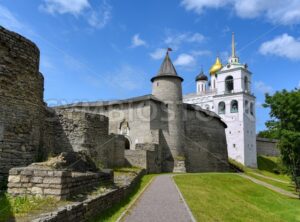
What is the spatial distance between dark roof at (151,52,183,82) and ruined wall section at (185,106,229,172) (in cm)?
611

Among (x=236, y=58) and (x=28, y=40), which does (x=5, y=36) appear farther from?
(x=236, y=58)

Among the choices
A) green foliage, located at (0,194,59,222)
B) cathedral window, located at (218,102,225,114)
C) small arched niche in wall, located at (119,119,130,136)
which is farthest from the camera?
cathedral window, located at (218,102,225,114)

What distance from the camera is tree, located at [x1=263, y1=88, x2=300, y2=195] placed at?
82.1 ft

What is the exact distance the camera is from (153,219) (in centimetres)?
907

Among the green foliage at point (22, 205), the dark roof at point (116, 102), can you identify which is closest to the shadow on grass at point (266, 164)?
the dark roof at point (116, 102)

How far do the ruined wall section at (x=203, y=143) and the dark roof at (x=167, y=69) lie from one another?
6107 mm

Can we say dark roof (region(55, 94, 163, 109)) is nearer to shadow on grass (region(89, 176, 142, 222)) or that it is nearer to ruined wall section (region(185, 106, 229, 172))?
ruined wall section (region(185, 106, 229, 172))

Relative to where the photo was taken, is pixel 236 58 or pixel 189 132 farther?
pixel 236 58

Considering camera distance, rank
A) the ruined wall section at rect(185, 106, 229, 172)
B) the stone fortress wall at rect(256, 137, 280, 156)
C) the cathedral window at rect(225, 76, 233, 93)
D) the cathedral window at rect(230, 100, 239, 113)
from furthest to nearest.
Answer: the stone fortress wall at rect(256, 137, 280, 156) → the cathedral window at rect(225, 76, 233, 93) → the cathedral window at rect(230, 100, 239, 113) → the ruined wall section at rect(185, 106, 229, 172)

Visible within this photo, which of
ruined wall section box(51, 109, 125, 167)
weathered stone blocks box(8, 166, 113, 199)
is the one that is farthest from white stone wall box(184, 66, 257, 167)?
weathered stone blocks box(8, 166, 113, 199)

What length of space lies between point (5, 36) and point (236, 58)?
63.8m

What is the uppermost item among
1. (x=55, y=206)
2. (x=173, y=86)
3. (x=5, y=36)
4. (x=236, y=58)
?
(x=236, y=58)

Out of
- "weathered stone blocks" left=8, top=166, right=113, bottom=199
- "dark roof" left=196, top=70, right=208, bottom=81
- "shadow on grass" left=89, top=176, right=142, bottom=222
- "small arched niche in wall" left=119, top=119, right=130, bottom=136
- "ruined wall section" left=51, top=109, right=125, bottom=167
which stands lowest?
"shadow on grass" left=89, top=176, right=142, bottom=222

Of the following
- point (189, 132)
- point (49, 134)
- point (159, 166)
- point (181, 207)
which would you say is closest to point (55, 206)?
point (181, 207)
